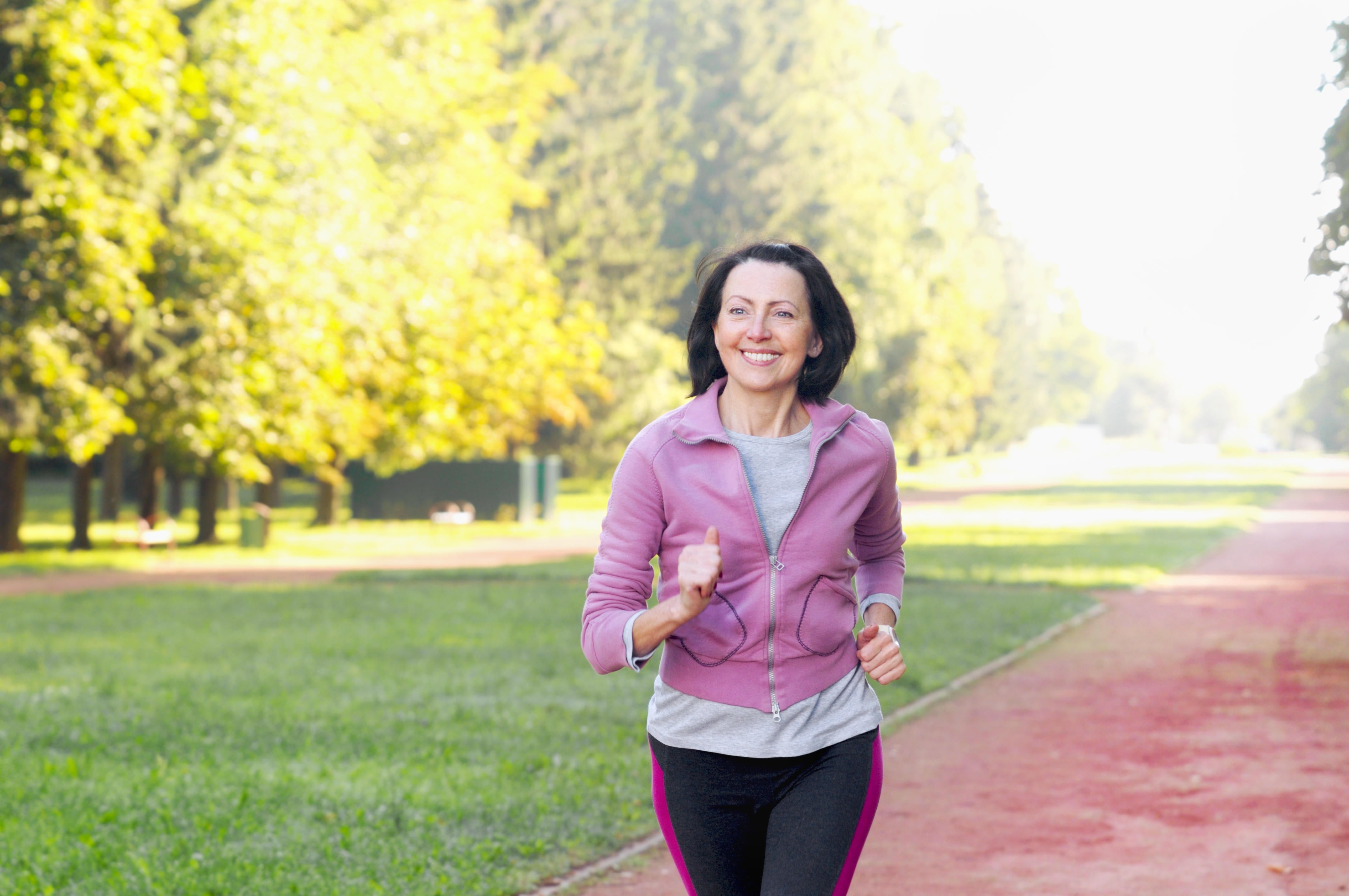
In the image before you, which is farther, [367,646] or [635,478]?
[367,646]

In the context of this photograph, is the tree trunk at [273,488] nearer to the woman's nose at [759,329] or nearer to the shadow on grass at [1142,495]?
the shadow on grass at [1142,495]

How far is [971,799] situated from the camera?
8000mm

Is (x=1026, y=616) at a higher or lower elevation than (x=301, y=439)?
lower

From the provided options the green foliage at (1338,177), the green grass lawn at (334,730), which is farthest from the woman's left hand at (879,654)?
the green foliage at (1338,177)

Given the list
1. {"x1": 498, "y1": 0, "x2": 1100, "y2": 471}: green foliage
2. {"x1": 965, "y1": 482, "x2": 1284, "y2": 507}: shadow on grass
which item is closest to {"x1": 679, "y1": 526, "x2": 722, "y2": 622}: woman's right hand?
{"x1": 498, "y1": 0, "x2": 1100, "y2": 471}: green foliage

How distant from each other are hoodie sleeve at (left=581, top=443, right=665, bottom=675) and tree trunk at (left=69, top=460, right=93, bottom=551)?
2297 centimetres

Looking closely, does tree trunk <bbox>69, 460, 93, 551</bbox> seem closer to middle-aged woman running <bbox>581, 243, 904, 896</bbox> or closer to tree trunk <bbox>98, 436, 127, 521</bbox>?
tree trunk <bbox>98, 436, 127, 521</bbox>

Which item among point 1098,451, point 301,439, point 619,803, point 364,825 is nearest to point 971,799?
point 619,803

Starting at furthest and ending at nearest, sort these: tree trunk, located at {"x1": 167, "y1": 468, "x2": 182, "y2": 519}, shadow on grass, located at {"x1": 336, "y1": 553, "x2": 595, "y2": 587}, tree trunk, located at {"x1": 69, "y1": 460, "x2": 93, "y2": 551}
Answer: tree trunk, located at {"x1": 167, "y1": 468, "x2": 182, "y2": 519}, tree trunk, located at {"x1": 69, "y1": 460, "x2": 93, "y2": 551}, shadow on grass, located at {"x1": 336, "y1": 553, "x2": 595, "y2": 587}

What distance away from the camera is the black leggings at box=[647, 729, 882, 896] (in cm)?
315

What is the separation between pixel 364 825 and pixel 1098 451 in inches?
5144

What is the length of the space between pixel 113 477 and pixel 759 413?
95.4 ft

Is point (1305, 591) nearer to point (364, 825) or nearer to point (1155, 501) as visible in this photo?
point (364, 825)

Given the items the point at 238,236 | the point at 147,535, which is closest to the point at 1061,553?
the point at 238,236
